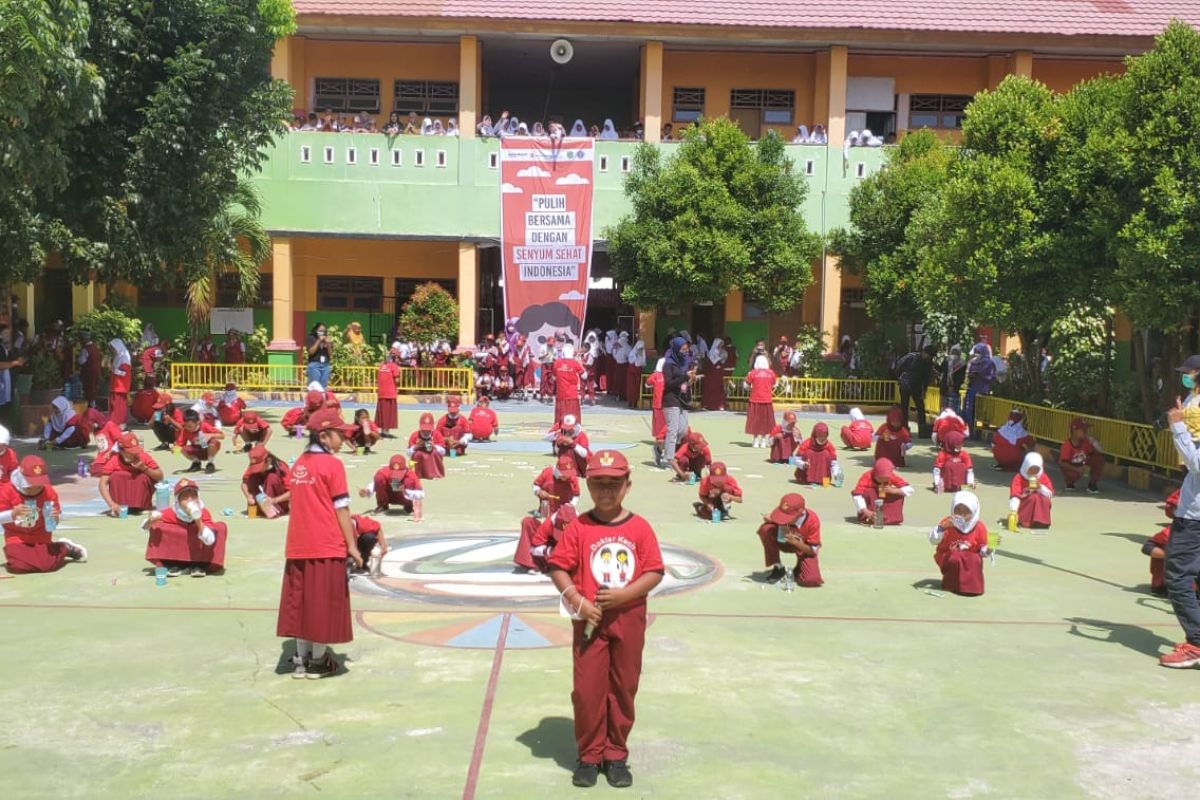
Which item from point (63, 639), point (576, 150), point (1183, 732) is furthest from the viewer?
point (576, 150)

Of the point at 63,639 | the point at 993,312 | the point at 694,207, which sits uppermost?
the point at 694,207

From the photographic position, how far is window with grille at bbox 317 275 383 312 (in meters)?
32.0

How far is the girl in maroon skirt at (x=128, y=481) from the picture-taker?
12.2 metres

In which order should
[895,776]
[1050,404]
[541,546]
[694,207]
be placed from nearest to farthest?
[895,776] → [541,546] → [1050,404] → [694,207]

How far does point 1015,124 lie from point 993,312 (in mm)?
2876

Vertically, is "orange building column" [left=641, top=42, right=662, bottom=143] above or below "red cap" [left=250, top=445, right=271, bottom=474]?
above

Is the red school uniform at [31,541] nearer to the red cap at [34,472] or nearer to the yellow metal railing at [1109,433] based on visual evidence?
the red cap at [34,472]

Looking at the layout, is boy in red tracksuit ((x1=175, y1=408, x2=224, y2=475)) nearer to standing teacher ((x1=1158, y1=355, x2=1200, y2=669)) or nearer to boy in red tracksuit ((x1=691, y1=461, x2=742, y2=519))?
boy in red tracksuit ((x1=691, y1=461, x2=742, y2=519))

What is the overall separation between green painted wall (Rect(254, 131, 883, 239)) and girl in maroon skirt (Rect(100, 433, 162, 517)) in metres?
17.4

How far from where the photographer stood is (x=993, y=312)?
16.5 m

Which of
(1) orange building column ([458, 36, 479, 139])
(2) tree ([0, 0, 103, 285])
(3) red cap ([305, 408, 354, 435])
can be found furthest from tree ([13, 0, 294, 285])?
(3) red cap ([305, 408, 354, 435])

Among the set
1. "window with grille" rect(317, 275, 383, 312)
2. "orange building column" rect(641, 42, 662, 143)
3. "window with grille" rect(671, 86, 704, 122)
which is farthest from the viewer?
"window with grille" rect(317, 275, 383, 312)

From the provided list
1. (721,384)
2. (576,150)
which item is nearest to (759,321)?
(721,384)

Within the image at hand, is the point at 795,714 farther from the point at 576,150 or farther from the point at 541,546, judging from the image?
the point at 576,150
